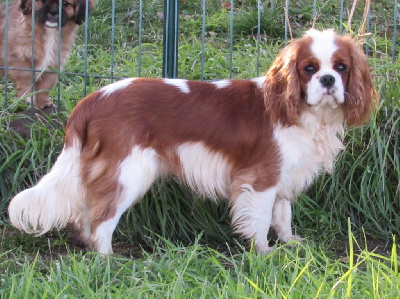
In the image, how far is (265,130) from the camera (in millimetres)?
3863

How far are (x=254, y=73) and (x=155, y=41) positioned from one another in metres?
2.30

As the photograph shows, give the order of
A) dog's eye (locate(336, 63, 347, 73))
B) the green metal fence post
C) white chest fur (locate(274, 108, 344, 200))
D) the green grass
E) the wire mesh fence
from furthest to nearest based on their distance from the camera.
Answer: the wire mesh fence, the green metal fence post, white chest fur (locate(274, 108, 344, 200)), dog's eye (locate(336, 63, 347, 73)), the green grass

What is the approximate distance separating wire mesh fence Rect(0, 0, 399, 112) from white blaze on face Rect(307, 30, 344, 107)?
2.87 feet

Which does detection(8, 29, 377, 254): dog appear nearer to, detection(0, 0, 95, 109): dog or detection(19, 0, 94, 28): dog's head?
detection(0, 0, 95, 109): dog

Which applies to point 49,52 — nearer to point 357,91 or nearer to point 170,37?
point 170,37

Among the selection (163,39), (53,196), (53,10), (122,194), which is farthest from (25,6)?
(122,194)

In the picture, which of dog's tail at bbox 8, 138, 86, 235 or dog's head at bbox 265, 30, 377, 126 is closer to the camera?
dog's head at bbox 265, 30, 377, 126

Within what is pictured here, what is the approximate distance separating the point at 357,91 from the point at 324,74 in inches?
9.3

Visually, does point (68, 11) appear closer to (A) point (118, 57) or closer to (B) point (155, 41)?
(A) point (118, 57)

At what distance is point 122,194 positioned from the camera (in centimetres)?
383

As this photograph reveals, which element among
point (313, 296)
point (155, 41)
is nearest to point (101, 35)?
point (155, 41)

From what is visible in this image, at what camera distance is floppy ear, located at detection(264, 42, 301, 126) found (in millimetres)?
3703

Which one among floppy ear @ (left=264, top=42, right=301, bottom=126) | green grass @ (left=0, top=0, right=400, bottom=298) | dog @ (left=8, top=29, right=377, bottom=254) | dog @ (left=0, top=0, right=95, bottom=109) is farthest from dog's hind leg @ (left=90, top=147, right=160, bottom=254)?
dog @ (left=0, top=0, right=95, bottom=109)

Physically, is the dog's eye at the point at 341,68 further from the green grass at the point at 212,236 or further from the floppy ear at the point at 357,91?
the green grass at the point at 212,236
